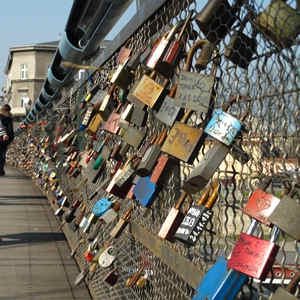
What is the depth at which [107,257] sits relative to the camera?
3.62 metres

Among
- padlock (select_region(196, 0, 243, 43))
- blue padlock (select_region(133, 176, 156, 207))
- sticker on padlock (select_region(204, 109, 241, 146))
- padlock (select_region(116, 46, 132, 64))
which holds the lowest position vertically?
blue padlock (select_region(133, 176, 156, 207))

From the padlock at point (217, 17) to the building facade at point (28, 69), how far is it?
76.0 metres

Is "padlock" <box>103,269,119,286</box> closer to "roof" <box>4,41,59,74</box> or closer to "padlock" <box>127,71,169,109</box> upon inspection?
"padlock" <box>127,71,169,109</box>

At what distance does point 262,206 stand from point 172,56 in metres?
1.07

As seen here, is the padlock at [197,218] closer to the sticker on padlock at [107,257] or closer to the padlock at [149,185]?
the padlock at [149,185]

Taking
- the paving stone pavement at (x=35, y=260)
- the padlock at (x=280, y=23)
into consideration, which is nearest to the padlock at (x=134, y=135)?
the padlock at (x=280, y=23)

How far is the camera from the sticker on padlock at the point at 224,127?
1788 millimetres

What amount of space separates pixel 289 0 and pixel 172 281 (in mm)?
1451

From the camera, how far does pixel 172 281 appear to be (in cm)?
271

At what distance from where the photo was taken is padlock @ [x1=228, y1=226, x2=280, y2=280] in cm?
150

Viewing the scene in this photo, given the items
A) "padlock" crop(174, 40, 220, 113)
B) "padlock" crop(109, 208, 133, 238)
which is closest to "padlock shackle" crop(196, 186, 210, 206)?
"padlock" crop(174, 40, 220, 113)

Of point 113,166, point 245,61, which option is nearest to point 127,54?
point 113,166

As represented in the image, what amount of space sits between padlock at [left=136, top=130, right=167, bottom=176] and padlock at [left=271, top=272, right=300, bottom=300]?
1067mm

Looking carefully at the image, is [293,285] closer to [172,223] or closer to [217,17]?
[172,223]
